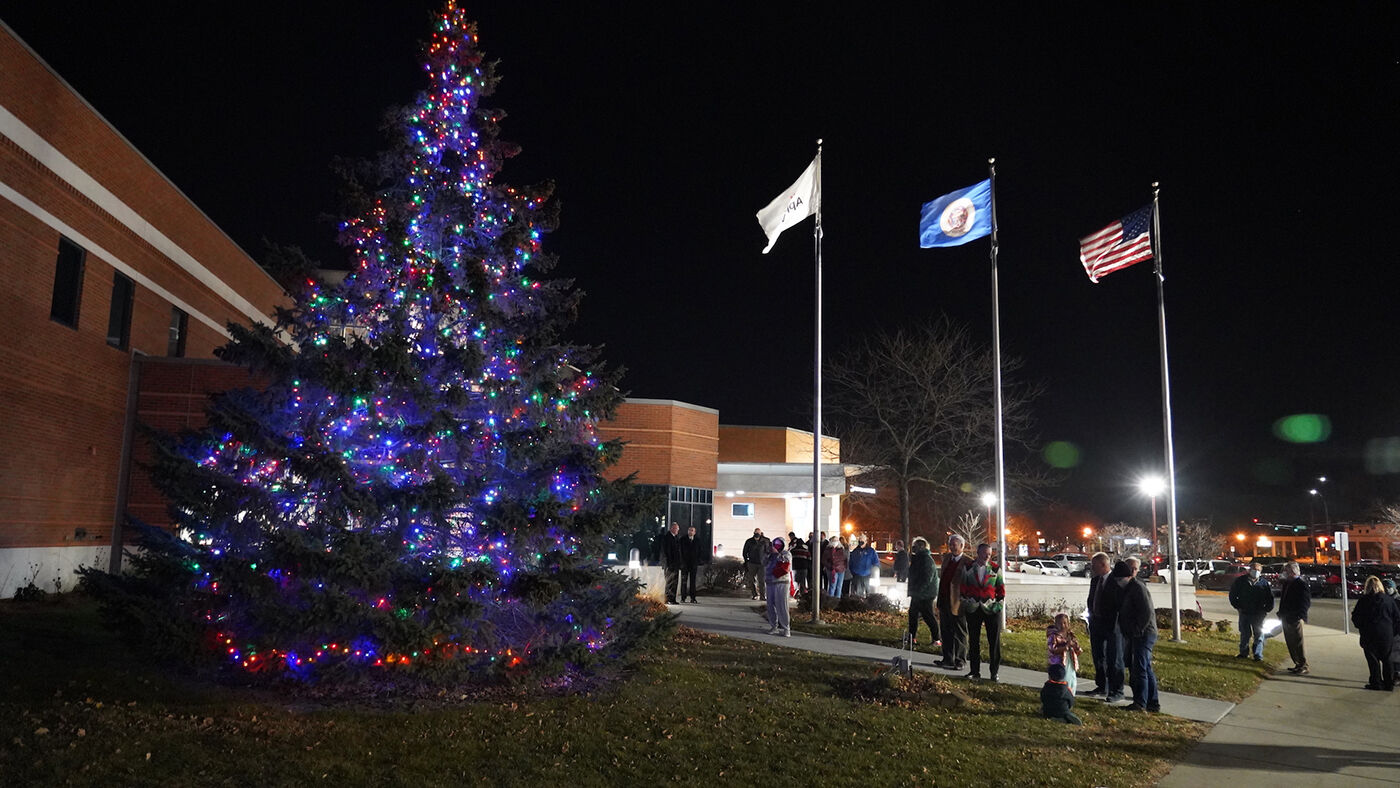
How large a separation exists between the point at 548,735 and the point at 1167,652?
509 inches

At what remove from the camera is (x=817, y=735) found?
28.1ft

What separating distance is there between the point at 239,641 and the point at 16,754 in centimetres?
236

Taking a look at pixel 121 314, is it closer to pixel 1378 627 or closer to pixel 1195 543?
pixel 1378 627

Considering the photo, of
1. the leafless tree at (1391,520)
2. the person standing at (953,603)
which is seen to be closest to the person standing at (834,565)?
the person standing at (953,603)

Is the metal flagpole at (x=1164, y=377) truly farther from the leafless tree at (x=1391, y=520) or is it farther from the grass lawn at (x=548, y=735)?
the leafless tree at (x=1391, y=520)

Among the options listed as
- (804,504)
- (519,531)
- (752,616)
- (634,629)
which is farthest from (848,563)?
(804,504)

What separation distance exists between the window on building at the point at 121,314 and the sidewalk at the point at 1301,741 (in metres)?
20.9

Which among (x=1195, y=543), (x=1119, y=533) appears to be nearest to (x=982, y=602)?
(x=1195, y=543)

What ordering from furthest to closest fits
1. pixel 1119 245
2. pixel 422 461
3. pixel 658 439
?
pixel 658 439 < pixel 1119 245 < pixel 422 461

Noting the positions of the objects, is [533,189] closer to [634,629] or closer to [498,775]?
[634,629]

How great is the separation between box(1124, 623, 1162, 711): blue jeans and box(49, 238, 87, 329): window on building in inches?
738

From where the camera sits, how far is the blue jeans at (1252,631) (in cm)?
1625

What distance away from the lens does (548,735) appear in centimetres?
798

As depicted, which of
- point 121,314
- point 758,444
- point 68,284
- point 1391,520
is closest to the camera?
point 68,284
